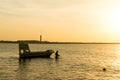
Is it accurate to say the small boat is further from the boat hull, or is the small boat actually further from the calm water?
the calm water

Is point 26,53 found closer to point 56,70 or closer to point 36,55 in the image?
point 36,55

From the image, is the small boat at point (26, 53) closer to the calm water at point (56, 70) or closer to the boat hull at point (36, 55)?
the boat hull at point (36, 55)

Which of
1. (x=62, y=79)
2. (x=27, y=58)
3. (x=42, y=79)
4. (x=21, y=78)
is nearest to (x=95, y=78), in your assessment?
(x=62, y=79)

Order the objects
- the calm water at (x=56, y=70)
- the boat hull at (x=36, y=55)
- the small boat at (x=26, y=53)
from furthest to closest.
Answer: the boat hull at (x=36, y=55) → the small boat at (x=26, y=53) → the calm water at (x=56, y=70)

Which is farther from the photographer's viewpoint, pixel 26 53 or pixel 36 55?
pixel 36 55

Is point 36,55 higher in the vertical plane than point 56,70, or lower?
higher

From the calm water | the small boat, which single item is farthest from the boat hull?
the calm water

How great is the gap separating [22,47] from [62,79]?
1448 inches

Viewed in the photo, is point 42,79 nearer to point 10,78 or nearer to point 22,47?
point 10,78

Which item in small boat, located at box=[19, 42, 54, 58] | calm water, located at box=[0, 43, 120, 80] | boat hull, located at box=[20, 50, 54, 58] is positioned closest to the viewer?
calm water, located at box=[0, 43, 120, 80]

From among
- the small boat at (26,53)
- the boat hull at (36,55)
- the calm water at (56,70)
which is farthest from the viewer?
the boat hull at (36,55)

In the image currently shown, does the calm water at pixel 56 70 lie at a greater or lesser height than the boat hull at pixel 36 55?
lesser

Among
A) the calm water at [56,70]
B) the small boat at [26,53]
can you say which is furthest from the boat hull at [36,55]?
the calm water at [56,70]

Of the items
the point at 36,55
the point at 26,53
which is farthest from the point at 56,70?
the point at 36,55
